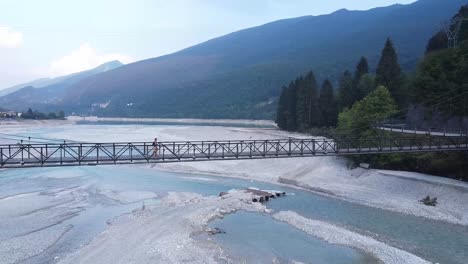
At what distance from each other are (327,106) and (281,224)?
53.2 metres

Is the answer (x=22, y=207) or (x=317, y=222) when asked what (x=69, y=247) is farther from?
(x=317, y=222)

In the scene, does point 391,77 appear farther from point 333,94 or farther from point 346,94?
point 333,94

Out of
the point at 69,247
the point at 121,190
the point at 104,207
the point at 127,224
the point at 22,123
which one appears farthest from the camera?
the point at 22,123

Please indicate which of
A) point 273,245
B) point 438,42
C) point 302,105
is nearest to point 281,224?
point 273,245

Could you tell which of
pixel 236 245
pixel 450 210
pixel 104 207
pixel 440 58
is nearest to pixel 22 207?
pixel 104 207

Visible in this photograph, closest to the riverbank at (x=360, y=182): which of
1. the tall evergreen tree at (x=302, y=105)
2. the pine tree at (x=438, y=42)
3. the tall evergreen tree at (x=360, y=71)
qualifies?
the tall evergreen tree at (x=360, y=71)

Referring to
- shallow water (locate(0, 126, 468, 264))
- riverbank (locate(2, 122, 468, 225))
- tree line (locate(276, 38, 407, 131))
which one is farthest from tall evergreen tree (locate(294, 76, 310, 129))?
shallow water (locate(0, 126, 468, 264))

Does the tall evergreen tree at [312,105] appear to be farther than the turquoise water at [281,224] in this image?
Yes

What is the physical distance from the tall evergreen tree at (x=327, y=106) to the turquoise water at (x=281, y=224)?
35.3 meters

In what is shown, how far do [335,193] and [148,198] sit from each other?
51.9ft

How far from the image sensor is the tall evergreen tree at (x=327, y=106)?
77250mm

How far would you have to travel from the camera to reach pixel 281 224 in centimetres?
2872

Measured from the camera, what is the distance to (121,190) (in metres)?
40.8

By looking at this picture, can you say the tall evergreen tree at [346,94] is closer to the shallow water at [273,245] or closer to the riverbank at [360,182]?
the riverbank at [360,182]
